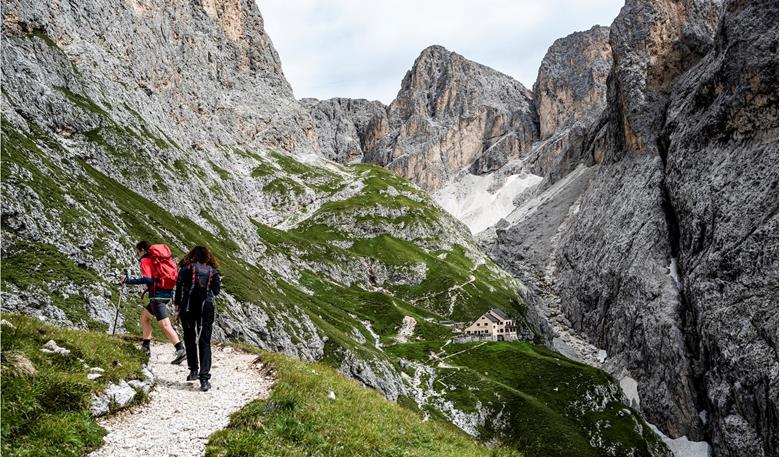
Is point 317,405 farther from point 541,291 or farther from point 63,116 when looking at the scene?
point 541,291

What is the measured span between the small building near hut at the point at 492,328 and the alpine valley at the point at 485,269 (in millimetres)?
4261

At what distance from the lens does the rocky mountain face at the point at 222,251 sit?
1918 inches

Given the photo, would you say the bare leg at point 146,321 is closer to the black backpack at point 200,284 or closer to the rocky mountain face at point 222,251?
the black backpack at point 200,284

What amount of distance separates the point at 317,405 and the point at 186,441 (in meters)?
3.68

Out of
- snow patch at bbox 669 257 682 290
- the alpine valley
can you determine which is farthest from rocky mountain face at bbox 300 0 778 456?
the alpine valley

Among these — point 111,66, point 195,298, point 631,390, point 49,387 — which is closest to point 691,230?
point 631,390

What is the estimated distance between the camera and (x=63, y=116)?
91.0 m

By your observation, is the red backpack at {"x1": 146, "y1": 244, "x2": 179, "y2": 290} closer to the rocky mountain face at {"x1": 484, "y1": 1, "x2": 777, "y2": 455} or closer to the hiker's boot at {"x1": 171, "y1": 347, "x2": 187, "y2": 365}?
the hiker's boot at {"x1": 171, "y1": 347, "x2": 187, "y2": 365}

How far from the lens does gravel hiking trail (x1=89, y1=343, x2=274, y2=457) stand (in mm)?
11703

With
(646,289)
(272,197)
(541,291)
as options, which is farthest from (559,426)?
(272,197)

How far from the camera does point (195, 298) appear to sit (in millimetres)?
16516

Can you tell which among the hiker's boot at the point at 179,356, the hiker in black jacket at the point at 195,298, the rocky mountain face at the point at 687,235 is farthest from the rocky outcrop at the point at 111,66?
the rocky mountain face at the point at 687,235

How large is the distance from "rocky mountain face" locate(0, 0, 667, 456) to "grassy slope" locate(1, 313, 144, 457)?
25862 mm

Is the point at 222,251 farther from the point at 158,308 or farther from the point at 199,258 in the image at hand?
the point at 199,258
